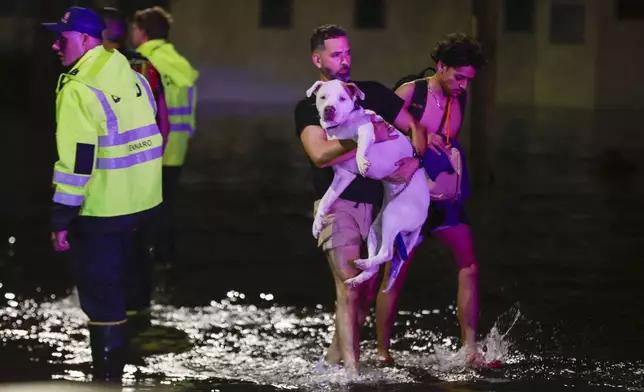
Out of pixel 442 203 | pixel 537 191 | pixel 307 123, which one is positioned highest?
pixel 307 123

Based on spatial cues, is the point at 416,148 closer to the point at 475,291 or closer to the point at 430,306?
the point at 475,291

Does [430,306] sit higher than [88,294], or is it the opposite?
[88,294]

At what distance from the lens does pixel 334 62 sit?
627 centimetres

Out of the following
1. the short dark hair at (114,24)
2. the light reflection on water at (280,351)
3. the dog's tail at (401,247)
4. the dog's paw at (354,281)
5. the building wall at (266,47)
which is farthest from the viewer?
the building wall at (266,47)

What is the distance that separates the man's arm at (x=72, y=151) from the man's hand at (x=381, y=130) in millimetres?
1322

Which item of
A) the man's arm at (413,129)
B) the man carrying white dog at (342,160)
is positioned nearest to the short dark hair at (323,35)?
the man carrying white dog at (342,160)

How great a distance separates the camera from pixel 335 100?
5953 mm

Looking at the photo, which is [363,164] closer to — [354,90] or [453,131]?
[354,90]

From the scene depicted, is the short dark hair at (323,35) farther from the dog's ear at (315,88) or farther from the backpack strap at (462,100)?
the backpack strap at (462,100)

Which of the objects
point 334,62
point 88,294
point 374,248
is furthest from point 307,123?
point 88,294

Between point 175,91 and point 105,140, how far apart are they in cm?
315

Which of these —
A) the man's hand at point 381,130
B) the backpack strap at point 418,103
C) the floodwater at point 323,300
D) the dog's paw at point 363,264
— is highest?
the backpack strap at point 418,103

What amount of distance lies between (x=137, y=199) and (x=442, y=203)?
161cm

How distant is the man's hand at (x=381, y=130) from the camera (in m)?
6.24
